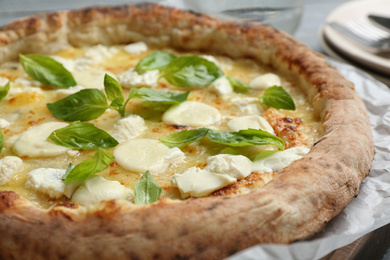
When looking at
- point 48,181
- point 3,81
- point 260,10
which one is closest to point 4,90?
point 3,81

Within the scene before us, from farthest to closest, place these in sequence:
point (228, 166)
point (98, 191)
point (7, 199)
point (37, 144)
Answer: point (37, 144) < point (228, 166) < point (98, 191) < point (7, 199)

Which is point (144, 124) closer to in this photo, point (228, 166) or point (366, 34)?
point (228, 166)

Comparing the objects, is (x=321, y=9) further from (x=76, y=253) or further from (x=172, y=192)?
(x=76, y=253)

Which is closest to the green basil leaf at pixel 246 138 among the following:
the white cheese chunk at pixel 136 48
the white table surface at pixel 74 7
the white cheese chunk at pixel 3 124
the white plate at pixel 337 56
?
the white cheese chunk at pixel 3 124

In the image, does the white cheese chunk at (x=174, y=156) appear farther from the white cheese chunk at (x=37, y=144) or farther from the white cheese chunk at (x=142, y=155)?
the white cheese chunk at (x=37, y=144)

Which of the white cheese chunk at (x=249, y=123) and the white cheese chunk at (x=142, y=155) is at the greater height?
the white cheese chunk at (x=142, y=155)

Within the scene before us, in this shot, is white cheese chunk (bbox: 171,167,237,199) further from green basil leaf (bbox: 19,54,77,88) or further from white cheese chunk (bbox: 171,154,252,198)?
green basil leaf (bbox: 19,54,77,88)
